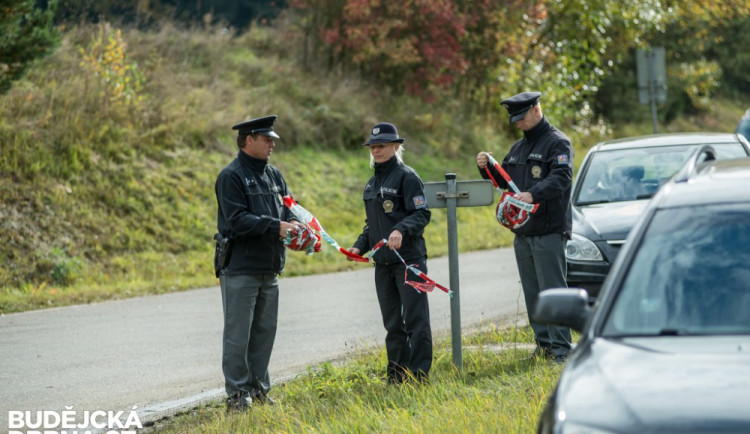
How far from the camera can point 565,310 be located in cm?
431

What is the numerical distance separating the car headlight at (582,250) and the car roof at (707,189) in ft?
14.6

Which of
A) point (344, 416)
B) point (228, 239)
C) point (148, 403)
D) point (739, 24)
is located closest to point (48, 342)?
point (148, 403)

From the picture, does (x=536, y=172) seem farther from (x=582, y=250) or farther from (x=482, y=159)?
(x=582, y=250)

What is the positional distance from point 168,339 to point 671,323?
23.1ft

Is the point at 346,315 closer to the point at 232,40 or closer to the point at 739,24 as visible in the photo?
the point at 232,40

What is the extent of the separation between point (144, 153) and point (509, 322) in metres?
8.83

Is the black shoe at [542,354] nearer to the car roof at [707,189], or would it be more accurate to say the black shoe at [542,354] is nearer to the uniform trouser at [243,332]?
the uniform trouser at [243,332]

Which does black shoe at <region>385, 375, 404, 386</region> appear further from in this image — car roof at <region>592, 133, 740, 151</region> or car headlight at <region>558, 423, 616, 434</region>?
car roof at <region>592, 133, 740, 151</region>

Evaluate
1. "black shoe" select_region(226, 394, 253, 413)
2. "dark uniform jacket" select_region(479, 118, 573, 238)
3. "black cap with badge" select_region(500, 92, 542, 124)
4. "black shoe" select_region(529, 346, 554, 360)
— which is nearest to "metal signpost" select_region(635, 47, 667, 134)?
"dark uniform jacket" select_region(479, 118, 573, 238)

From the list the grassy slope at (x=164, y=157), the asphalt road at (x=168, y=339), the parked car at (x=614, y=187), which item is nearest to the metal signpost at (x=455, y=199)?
the asphalt road at (x=168, y=339)

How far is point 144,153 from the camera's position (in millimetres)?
17562

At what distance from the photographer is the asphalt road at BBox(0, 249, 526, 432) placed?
8.24 m

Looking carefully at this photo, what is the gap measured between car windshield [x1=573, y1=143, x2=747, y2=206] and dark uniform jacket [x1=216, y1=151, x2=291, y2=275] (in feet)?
13.3

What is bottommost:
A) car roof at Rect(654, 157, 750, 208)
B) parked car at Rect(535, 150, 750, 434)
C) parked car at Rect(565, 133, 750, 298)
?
parked car at Rect(565, 133, 750, 298)
